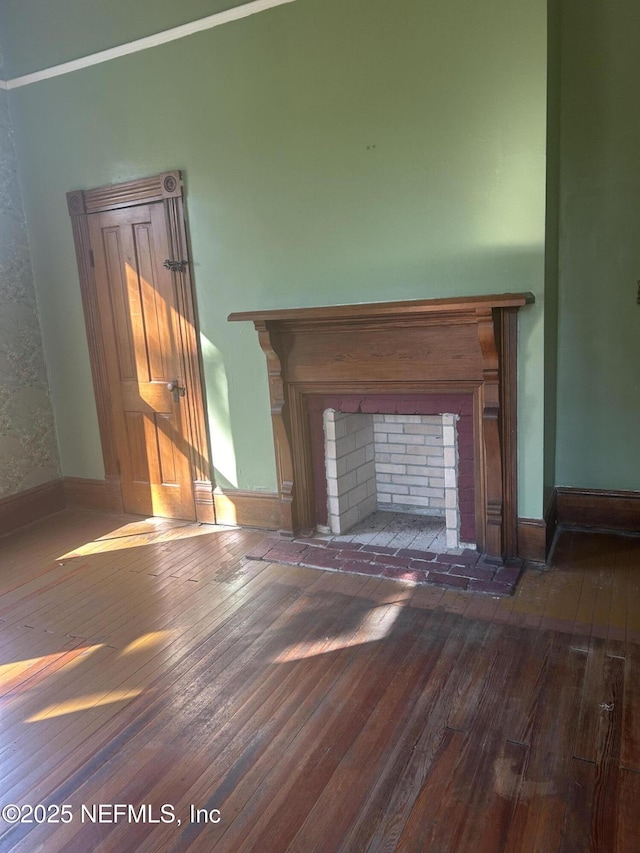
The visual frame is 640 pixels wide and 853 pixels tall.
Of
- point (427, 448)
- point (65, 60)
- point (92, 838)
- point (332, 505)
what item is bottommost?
point (92, 838)

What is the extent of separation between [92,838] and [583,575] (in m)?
2.44

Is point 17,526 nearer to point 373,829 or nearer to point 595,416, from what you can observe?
point 373,829

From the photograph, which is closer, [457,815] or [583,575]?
[457,815]

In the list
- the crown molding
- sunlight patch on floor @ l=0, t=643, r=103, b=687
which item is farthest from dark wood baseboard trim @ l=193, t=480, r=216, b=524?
the crown molding

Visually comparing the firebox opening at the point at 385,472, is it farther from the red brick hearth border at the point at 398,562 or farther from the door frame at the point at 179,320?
the door frame at the point at 179,320

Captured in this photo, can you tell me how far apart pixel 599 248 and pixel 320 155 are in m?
1.62

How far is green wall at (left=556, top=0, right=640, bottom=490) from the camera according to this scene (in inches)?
129

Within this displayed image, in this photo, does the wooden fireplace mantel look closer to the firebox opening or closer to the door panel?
the firebox opening

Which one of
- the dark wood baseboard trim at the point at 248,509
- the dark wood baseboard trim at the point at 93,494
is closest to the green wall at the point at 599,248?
the dark wood baseboard trim at the point at 248,509

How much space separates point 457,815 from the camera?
5.86ft

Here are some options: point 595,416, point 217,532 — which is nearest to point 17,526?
point 217,532

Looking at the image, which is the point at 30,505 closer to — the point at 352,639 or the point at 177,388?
the point at 177,388

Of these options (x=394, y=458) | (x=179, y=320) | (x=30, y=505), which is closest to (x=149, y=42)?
(x=179, y=320)

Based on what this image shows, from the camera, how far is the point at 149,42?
3740 millimetres
